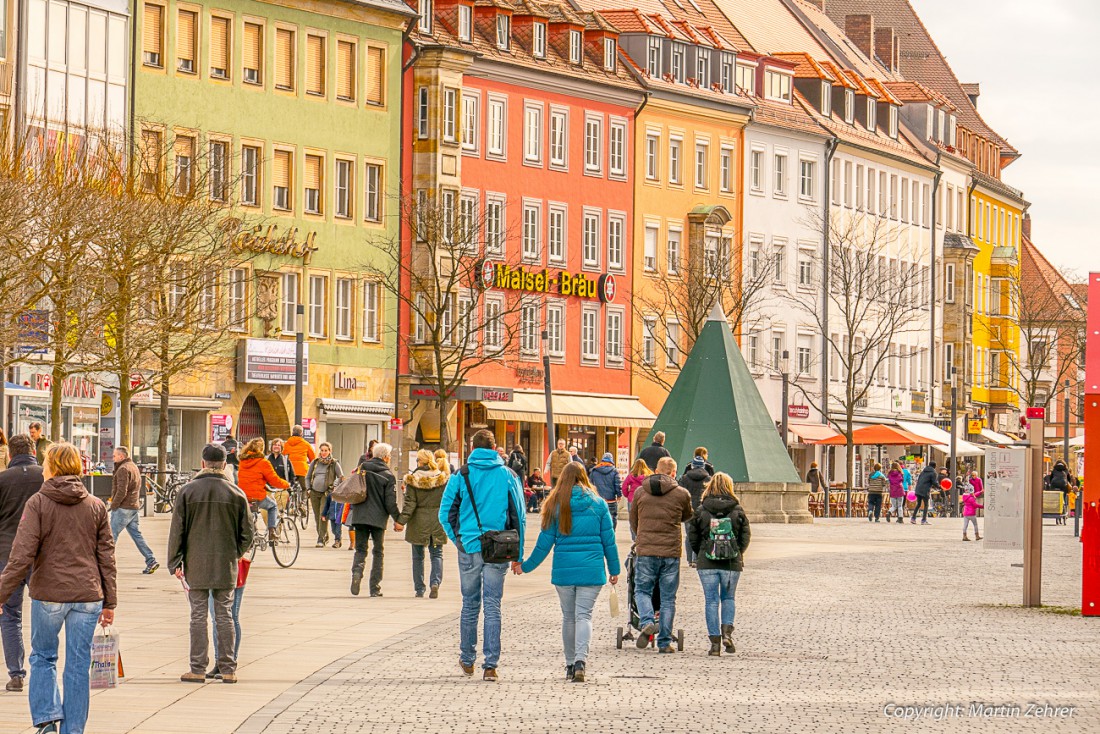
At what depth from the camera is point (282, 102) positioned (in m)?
61.0

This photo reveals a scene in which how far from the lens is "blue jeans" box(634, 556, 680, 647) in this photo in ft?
62.7

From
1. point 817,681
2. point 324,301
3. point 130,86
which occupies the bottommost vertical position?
point 817,681

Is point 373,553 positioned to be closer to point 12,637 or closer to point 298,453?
point 12,637

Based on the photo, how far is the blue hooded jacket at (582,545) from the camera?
16875mm

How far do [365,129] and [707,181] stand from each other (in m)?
17.6

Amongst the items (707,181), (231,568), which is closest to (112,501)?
(231,568)

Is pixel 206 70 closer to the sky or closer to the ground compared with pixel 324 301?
closer to the sky

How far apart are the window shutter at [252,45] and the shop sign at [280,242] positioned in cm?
408

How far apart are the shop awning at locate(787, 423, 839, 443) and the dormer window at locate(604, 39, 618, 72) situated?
45.4 feet

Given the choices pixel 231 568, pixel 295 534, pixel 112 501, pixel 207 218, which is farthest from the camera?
pixel 207 218

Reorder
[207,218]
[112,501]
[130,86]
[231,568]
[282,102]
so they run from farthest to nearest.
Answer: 1. [282,102]
2. [130,86]
3. [207,218]
4. [112,501]
5. [231,568]

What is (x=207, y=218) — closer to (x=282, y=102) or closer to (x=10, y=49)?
(x=10, y=49)

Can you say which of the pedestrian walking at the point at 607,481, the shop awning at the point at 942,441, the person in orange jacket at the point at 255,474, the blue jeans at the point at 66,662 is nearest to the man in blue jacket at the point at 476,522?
the blue jeans at the point at 66,662

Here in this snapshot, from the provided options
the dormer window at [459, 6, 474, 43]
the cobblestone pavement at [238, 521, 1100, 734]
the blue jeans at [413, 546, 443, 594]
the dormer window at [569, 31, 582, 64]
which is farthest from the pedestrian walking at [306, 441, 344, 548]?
the dormer window at [569, 31, 582, 64]
